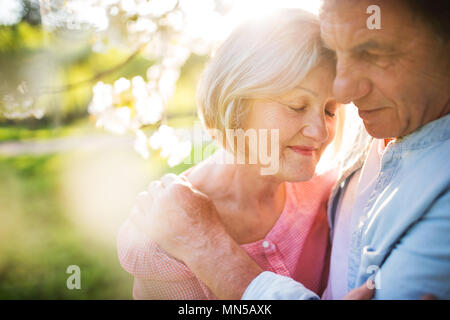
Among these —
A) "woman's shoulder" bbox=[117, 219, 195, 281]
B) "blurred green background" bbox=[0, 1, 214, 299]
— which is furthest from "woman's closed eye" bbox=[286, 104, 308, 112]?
"blurred green background" bbox=[0, 1, 214, 299]

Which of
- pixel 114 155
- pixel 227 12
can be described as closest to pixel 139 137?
pixel 227 12

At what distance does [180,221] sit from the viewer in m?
1.61

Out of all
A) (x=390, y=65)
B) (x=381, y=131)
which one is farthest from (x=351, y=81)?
(x=381, y=131)

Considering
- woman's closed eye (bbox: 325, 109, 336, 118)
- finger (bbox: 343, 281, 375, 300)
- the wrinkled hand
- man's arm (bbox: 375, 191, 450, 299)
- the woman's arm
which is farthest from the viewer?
woman's closed eye (bbox: 325, 109, 336, 118)

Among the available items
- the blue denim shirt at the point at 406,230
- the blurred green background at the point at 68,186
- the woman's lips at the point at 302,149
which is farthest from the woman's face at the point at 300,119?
→ the blurred green background at the point at 68,186

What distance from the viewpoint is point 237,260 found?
1515 mm

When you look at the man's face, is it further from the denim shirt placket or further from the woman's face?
the woman's face

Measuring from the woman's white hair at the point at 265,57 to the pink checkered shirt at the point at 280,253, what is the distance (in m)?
0.67

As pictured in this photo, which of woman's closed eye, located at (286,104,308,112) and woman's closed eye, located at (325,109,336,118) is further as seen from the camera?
woman's closed eye, located at (325,109,336,118)

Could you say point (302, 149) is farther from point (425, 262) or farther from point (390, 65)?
point (425, 262)

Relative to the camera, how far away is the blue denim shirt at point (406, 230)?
3.73ft

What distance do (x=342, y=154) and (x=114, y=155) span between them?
6.73 meters

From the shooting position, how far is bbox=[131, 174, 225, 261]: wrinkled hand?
5.21 ft

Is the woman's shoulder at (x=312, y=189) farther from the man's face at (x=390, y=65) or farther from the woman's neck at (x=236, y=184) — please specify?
the man's face at (x=390, y=65)
